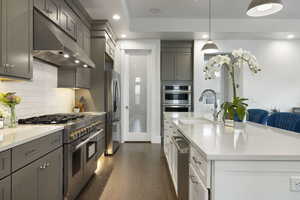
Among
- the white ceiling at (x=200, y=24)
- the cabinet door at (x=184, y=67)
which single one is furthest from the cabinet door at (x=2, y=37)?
the cabinet door at (x=184, y=67)

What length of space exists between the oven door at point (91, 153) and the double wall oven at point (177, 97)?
2580 mm

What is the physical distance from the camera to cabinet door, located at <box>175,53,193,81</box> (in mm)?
5324

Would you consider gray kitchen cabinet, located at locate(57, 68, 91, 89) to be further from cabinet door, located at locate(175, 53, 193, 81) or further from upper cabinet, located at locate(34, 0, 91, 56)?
cabinet door, located at locate(175, 53, 193, 81)

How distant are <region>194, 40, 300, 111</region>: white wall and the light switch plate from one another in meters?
4.34

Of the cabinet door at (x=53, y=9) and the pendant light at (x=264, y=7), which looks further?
the cabinet door at (x=53, y=9)

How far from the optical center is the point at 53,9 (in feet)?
7.97

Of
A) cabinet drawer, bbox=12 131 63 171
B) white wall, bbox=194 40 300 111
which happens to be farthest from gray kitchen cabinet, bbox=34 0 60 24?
white wall, bbox=194 40 300 111

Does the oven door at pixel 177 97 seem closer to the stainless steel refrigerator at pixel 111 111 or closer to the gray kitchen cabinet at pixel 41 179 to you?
the stainless steel refrigerator at pixel 111 111

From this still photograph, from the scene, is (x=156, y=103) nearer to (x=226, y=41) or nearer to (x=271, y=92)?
(x=226, y=41)

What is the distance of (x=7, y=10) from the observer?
1570 millimetres

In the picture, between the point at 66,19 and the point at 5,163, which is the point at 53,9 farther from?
the point at 5,163

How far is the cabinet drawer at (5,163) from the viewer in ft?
3.71

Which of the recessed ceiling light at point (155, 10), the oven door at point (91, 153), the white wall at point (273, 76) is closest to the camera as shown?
the oven door at point (91, 153)

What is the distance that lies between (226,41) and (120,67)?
9.87ft
